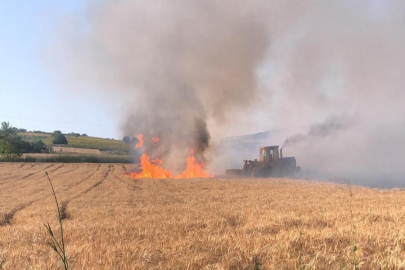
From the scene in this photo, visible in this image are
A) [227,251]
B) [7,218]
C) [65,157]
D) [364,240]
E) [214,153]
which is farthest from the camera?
[65,157]

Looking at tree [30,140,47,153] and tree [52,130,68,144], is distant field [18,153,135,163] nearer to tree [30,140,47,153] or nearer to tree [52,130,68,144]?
tree [30,140,47,153]

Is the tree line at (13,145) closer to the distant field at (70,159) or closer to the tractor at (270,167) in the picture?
the distant field at (70,159)

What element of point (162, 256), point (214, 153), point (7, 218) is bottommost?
point (7, 218)

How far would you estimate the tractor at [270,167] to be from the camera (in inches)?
1278

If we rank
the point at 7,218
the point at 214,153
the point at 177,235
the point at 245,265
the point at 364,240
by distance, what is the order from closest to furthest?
1. the point at 245,265
2. the point at 364,240
3. the point at 177,235
4. the point at 7,218
5. the point at 214,153

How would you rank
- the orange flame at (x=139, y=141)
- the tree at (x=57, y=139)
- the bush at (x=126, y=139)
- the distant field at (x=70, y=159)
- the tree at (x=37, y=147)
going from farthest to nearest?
the tree at (x=57, y=139) < the tree at (x=37, y=147) < the distant field at (x=70, y=159) < the bush at (x=126, y=139) < the orange flame at (x=139, y=141)

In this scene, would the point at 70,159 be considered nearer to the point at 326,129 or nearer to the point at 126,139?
the point at 126,139

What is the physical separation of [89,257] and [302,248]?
2.94 m

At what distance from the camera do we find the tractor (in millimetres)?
32469

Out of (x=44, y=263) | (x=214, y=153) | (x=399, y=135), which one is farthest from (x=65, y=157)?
(x=44, y=263)

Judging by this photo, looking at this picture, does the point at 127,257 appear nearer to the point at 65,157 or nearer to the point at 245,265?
the point at 245,265

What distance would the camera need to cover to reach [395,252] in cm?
420

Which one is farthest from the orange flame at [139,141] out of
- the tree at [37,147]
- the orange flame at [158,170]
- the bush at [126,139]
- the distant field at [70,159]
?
the tree at [37,147]

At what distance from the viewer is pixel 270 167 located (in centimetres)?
3272
